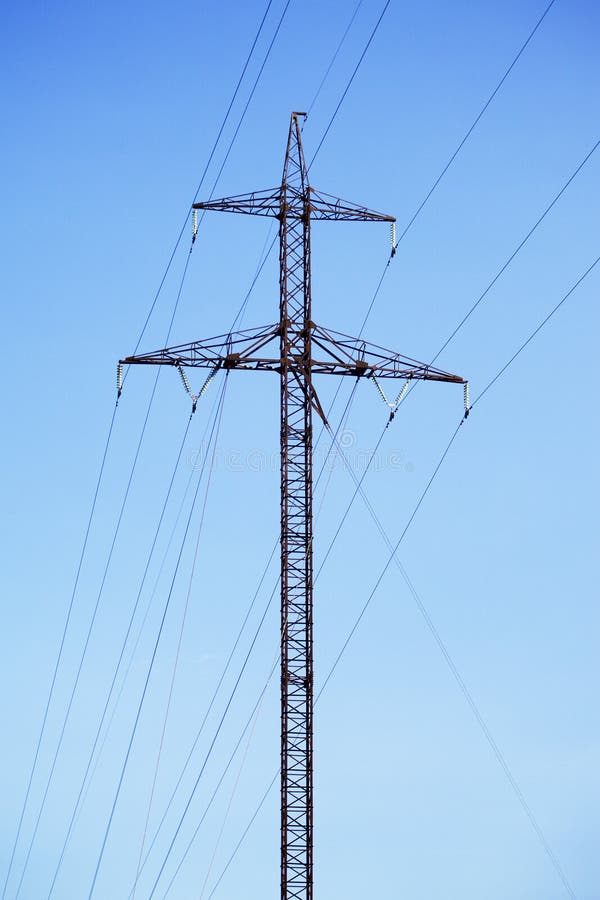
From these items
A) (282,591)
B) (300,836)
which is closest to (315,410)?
(282,591)

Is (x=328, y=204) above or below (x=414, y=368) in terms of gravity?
above

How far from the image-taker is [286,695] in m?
74.6

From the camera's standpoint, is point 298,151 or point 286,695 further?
point 298,151

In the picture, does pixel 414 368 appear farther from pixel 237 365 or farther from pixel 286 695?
pixel 286 695

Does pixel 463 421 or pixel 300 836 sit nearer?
pixel 300 836

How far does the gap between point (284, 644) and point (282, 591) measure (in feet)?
6.61

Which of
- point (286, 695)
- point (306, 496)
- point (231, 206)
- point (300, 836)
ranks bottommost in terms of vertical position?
point (300, 836)

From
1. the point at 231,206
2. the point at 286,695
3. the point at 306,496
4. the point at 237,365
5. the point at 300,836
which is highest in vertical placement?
the point at 231,206

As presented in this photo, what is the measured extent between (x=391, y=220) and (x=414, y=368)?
21.8 feet

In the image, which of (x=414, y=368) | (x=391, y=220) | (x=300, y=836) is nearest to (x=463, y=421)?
(x=414, y=368)

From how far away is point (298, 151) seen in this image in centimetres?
8038

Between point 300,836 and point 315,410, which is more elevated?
point 315,410

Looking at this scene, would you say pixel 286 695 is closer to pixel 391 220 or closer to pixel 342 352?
pixel 342 352

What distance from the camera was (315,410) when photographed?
76875mm
